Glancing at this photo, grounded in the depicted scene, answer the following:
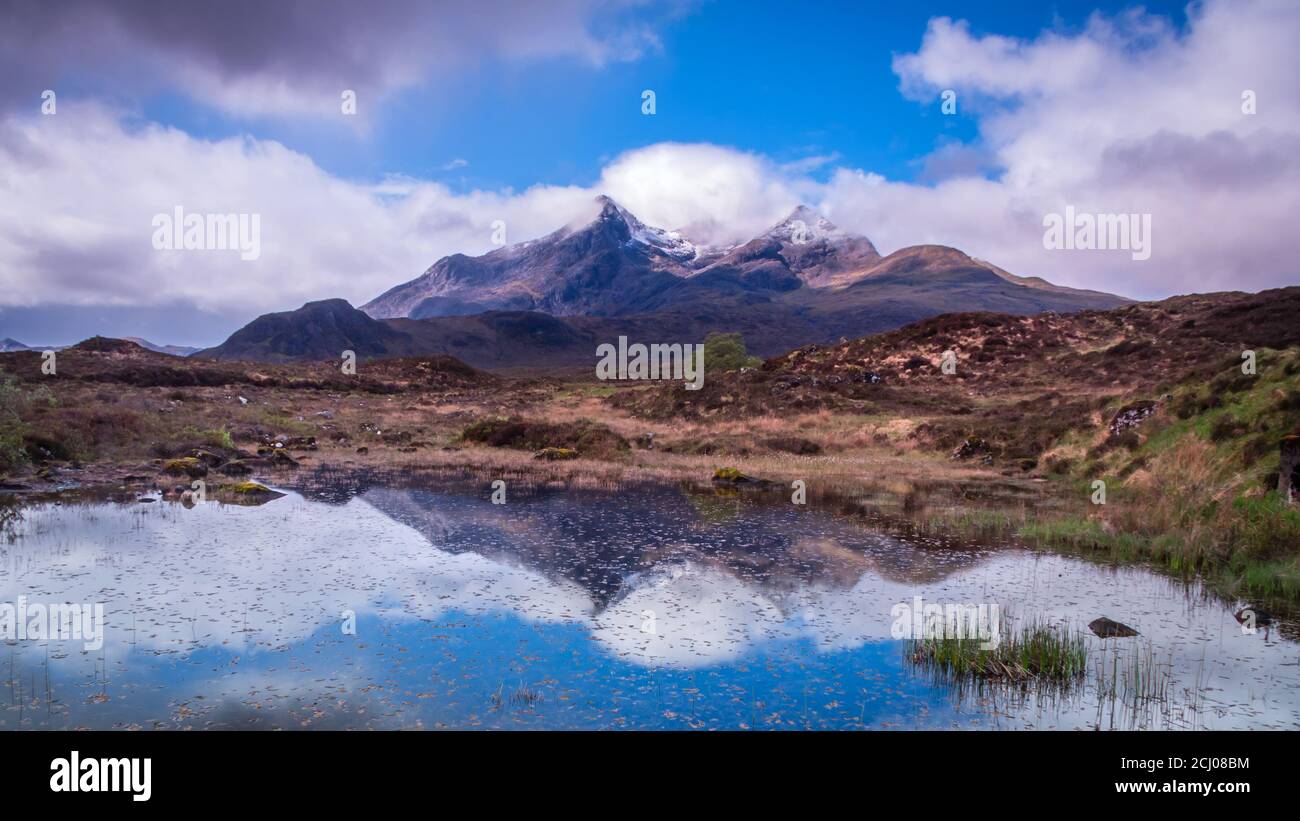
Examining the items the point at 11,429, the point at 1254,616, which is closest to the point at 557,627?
the point at 1254,616

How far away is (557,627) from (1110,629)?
955 centimetres

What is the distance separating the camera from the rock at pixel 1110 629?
13470 mm

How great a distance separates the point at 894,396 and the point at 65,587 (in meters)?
55.3

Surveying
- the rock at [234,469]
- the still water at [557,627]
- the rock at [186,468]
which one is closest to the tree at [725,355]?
the rock at [234,469]

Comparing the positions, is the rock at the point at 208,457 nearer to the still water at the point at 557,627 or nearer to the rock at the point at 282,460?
the rock at the point at 282,460

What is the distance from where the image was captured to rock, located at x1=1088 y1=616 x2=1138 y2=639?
13470 mm

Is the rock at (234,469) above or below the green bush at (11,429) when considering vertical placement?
below

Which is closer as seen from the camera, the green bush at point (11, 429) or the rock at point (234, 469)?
the green bush at point (11, 429)

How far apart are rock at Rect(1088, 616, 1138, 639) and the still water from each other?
0.87ft

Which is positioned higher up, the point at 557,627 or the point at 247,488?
the point at 247,488

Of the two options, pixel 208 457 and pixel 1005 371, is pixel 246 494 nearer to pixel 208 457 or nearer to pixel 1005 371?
pixel 208 457

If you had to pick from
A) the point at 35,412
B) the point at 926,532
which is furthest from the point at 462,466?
the point at 926,532

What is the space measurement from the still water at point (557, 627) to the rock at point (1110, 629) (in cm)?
27

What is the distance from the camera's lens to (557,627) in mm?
13641
